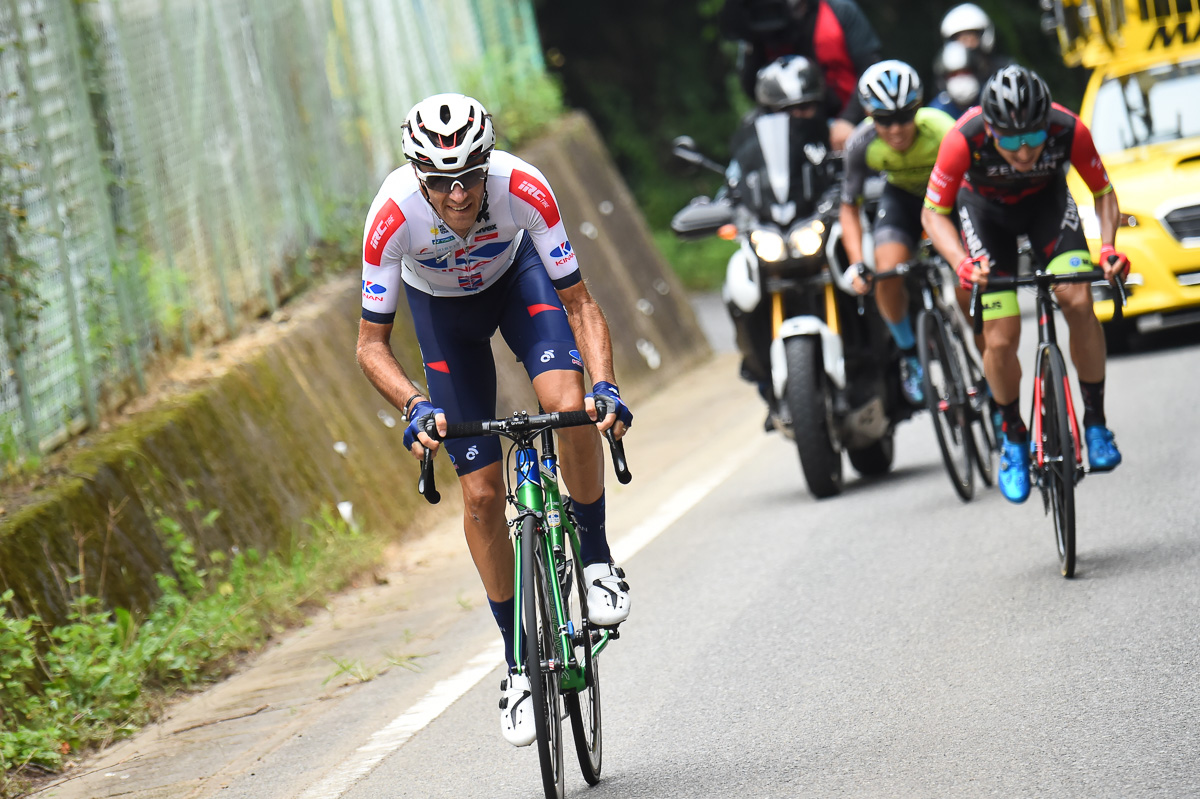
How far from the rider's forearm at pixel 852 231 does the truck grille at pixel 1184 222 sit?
3.45 meters

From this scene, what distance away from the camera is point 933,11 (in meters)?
26.9

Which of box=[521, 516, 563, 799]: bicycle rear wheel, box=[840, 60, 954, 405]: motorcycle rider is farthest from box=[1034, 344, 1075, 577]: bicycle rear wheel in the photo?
box=[521, 516, 563, 799]: bicycle rear wheel

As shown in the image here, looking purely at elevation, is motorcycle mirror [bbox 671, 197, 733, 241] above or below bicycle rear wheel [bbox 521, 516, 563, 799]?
above

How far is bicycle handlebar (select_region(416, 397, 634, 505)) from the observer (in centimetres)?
478

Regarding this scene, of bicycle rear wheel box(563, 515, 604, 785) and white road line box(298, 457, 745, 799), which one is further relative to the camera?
white road line box(298, 457, 745, 799)

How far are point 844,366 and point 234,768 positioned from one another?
14.7ft

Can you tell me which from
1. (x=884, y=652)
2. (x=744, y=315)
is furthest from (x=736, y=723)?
(x=744, y=315)

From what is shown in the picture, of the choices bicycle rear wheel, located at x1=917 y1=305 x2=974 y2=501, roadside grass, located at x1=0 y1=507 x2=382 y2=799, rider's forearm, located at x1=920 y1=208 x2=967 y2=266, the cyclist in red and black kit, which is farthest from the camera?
bicycle rear wheel, located at x1=917 y1=305 x2=974 y2=501

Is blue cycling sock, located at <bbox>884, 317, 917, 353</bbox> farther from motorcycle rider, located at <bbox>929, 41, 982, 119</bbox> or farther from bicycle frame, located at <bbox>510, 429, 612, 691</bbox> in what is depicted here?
bicycle frame, located at <bbox>510, 429, 612, 691</bbox>

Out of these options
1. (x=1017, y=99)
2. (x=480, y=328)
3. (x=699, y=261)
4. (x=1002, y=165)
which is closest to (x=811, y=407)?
(x=1002, y=165)

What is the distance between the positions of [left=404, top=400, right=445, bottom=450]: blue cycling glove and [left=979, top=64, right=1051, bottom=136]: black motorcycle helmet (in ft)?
10.2

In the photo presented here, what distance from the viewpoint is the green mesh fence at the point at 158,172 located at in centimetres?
829

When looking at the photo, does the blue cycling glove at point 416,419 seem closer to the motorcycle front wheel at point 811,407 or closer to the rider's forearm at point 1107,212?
the rider's forearm at point 1107,212

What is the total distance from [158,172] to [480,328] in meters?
5.08
